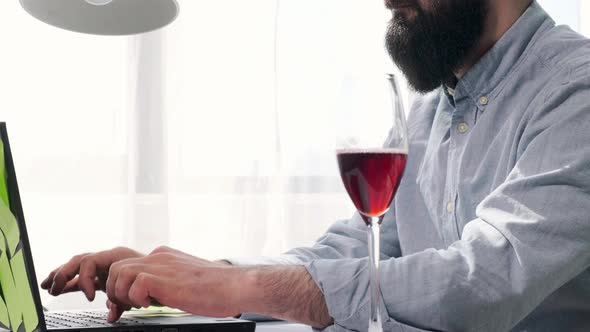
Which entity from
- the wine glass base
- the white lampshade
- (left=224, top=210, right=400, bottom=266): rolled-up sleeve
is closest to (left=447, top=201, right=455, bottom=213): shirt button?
(left=224, top=210, right=400, bottom=266): rolled-up sleeve

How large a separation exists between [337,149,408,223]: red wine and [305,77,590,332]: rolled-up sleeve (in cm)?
21

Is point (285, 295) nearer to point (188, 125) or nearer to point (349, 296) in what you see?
point (349, 296)

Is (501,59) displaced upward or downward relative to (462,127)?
upward

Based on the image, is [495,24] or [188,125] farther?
[188,125]

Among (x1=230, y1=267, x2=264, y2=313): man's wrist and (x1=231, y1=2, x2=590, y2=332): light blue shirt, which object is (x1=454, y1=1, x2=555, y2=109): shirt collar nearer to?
(x1=231, y1=2, x2=590, y2=332): light blue shirt

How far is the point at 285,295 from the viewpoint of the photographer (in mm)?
1005

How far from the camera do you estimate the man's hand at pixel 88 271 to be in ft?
4.25

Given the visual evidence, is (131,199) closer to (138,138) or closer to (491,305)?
(138,138)

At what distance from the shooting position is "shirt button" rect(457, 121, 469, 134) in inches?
54.6

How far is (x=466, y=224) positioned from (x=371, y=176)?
1.52 feet

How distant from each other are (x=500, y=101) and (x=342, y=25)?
1.26 metres

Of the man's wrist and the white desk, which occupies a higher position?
the man's wrist

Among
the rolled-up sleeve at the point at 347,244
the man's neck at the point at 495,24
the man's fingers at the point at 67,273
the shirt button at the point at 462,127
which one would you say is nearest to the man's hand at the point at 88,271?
the man's fingers at the point at 67,273

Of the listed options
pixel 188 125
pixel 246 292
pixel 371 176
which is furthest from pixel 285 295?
pixel 188 125
